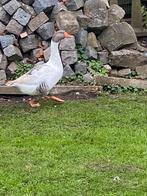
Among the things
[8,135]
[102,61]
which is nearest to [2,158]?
[8,135]

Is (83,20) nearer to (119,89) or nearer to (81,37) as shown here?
(81,37)

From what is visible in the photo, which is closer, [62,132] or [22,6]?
[62,132]

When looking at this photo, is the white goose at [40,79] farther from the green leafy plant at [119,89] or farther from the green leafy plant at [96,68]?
the green leafy plant at [96,68]

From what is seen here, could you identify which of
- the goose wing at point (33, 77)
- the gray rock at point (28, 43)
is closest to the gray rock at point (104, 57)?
the gray rock at point (28, 43)

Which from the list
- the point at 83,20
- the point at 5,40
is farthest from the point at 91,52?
the point at 5,40

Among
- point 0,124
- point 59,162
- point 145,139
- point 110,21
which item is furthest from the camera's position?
point 110,21

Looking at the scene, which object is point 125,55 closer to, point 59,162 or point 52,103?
point 52,103

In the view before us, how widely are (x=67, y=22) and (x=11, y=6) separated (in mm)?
793

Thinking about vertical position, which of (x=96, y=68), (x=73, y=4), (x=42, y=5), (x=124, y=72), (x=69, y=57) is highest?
(x=42, y=5)

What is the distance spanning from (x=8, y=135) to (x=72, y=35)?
9.23 feet

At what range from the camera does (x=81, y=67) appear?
8281mm

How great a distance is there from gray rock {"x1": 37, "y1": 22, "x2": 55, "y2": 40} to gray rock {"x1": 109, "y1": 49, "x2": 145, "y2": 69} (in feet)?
3.19

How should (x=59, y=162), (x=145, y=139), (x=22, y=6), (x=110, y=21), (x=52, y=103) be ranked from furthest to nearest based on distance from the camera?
(x=110, y=21) → (x=22, y=6) → (x=52, y=103) → (x=145, y=139) → (x=59, y=162)

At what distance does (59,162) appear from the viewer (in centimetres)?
497
